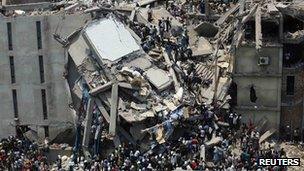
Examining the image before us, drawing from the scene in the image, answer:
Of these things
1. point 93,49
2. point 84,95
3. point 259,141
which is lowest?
point 259,141

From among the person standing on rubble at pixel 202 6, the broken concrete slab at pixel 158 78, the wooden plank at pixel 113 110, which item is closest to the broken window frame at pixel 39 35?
the wooden plank at pixel 113 110

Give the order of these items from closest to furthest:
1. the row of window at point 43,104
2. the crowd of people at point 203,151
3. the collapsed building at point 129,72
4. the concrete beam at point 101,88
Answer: the crowd of people at point 203,151 → the concrete beam at point 101,88 → the collapsed building at point 129,72 → the row of window at point 43,104

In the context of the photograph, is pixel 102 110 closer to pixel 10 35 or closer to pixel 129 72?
pixel 129 72

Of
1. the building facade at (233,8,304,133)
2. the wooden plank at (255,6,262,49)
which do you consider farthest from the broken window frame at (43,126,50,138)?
the wooden plank at (255,6,262,49)

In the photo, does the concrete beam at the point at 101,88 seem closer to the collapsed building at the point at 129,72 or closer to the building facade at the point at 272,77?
the collapsed building at the point at 129,72

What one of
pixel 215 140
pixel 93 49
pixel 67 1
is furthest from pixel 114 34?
pixel 215 140

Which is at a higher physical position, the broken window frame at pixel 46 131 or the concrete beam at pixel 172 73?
the concrete beam at pixel 172 73

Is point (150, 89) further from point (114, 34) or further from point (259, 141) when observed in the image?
point (259, 141)

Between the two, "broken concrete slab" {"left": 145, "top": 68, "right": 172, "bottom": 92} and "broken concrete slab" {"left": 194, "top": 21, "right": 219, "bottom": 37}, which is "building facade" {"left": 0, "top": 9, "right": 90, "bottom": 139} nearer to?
"broken concrete slab" {"left": 145, "top": 68, "right": 172, "bottom": 92}
